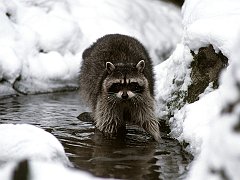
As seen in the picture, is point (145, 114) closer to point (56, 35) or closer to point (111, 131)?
point (111, 131)

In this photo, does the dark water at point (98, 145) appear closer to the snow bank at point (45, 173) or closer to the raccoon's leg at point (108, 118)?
the raccoon's leg at point (108, 118)

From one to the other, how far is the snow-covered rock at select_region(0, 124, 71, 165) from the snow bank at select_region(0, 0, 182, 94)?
3.89 metres

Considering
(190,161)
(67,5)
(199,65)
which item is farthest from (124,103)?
(67,5)

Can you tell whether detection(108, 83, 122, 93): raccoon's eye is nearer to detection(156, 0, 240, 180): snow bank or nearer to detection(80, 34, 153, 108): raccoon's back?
detection(80, 34, 153, 108): raccoon's back

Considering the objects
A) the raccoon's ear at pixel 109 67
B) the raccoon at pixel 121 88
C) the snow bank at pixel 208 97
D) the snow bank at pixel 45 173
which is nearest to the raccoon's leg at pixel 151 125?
the raccoon at pixel 121 88

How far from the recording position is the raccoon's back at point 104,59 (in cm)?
668

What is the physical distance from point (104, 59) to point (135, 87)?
797mm

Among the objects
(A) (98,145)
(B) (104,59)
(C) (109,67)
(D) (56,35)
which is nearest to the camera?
(A) (98,145)

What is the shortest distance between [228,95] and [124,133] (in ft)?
12.1

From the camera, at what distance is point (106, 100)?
6.46 meters

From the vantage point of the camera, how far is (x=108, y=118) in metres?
6.48

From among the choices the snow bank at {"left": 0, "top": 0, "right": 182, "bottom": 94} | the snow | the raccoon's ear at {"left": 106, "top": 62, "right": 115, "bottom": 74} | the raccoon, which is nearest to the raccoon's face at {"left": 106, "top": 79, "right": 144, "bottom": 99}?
the raccoon

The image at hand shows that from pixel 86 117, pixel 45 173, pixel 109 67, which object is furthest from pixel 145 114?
pixel 45 173

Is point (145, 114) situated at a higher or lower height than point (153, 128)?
higher
